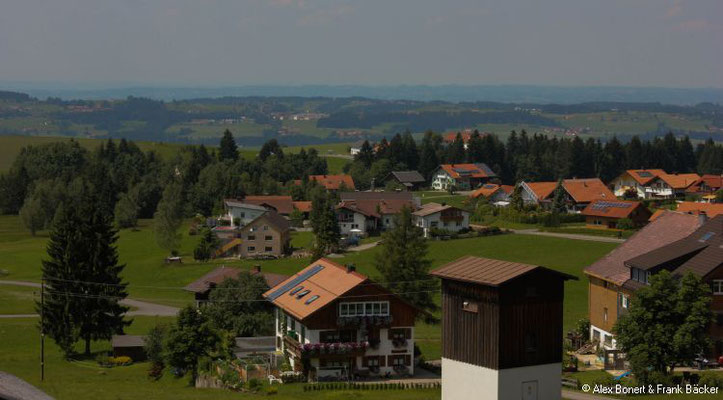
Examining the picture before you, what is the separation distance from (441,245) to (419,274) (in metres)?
32.8

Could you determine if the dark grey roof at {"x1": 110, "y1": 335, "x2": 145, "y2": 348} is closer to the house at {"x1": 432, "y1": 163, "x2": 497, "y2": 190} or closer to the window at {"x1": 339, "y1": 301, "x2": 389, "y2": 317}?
the window at {"x1": 339, "y1": 301, "x2": 389, "y2": 317}

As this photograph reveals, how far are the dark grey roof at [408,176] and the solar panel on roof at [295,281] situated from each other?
10957cm

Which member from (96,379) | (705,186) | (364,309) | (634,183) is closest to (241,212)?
(634,183)

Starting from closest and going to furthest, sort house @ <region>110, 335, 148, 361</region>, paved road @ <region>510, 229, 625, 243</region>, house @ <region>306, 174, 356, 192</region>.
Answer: house @ <region>110, 335, 148, 361</region>, paved road @ <region>510, 229, 625, 243</region>, house @ <region>306, 174, 356, 192</region>

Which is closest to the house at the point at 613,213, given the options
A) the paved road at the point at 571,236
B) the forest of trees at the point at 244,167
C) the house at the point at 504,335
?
the paved road at the point at 571,236

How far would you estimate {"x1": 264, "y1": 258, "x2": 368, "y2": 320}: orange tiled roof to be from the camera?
Result: 182 feet

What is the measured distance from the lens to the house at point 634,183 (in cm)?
15575

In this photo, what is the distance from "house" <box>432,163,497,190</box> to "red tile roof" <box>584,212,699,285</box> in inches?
4220

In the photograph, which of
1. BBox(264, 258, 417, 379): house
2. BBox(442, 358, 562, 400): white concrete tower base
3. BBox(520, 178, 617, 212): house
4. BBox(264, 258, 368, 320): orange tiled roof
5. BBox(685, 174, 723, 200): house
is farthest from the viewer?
BBox(685, 174, 723, 200): house

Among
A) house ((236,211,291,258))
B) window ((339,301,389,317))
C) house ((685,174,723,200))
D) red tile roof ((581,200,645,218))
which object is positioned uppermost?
window ((339,301,389,317))

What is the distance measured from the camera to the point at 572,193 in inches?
5418

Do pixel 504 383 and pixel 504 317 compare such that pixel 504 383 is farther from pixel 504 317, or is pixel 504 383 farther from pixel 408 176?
pixel 408 176

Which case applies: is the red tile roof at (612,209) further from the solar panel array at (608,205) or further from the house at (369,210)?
the house at (369,210)

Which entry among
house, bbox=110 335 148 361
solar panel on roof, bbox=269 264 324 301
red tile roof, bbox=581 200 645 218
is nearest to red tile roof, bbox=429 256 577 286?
solar panel on roof, bbox=269 264 324 301
